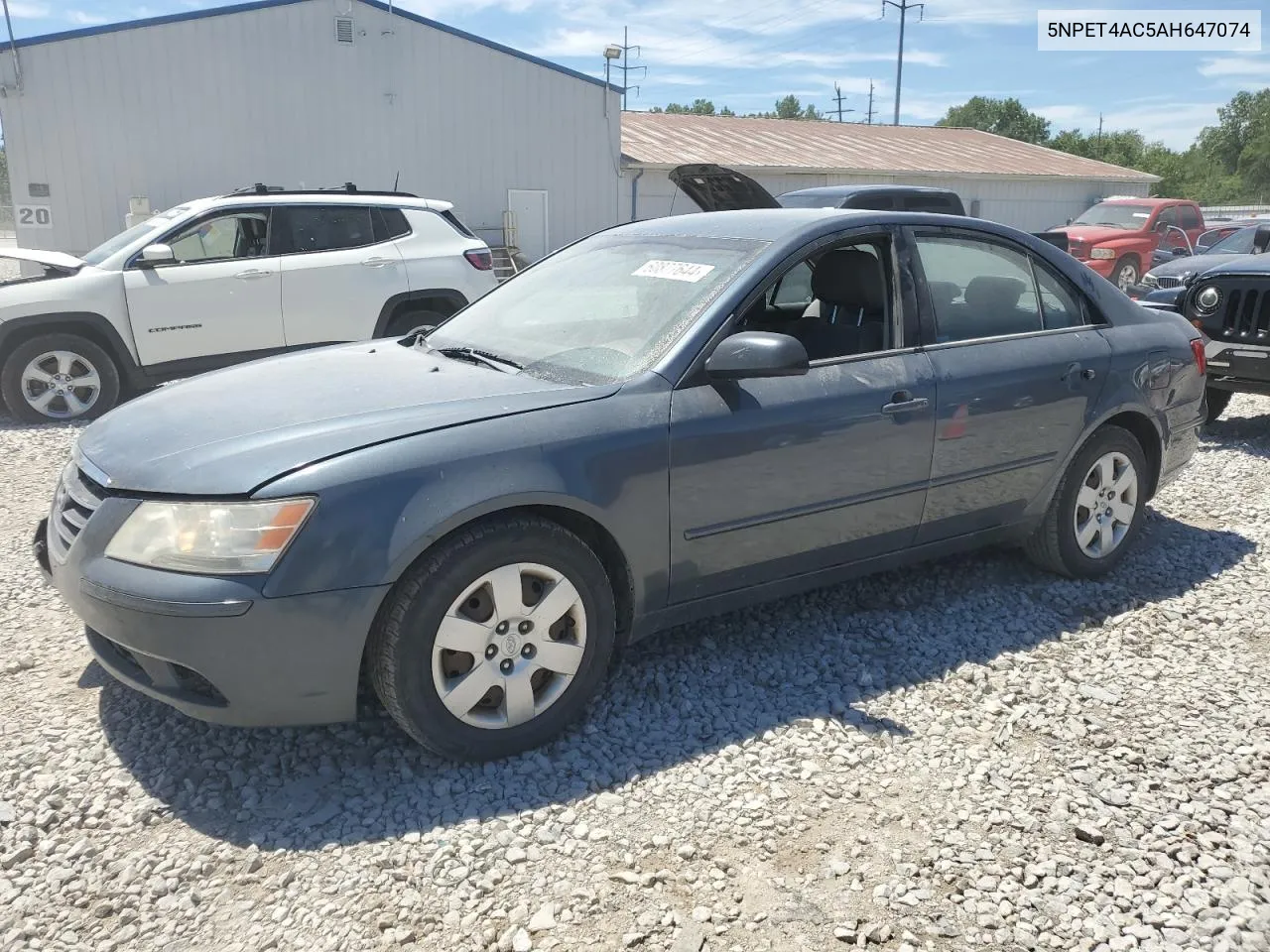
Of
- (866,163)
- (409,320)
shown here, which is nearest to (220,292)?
(409,320)

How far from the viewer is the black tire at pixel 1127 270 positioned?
1698cm

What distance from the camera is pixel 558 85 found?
1902cm

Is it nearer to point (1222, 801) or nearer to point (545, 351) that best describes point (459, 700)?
point (545, 351)

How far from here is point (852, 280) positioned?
12.7 feet

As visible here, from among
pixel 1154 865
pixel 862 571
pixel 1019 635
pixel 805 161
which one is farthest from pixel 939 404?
pixel 805 161

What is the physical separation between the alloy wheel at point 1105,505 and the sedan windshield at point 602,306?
202cm

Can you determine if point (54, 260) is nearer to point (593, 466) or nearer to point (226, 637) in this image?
point (226, 637)

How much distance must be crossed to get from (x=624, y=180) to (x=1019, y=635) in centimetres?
1803

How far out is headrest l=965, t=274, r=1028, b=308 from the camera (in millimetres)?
4008

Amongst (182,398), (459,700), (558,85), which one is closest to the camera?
(459,700)

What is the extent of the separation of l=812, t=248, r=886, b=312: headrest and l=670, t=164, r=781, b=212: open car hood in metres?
5.97

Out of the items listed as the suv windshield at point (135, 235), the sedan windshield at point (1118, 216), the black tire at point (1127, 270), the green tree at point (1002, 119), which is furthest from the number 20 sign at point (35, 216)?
the green tree at point (1002, 119)

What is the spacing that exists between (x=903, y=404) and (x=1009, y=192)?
29247mm

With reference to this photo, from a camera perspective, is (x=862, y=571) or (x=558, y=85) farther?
(x=558, y=85)
